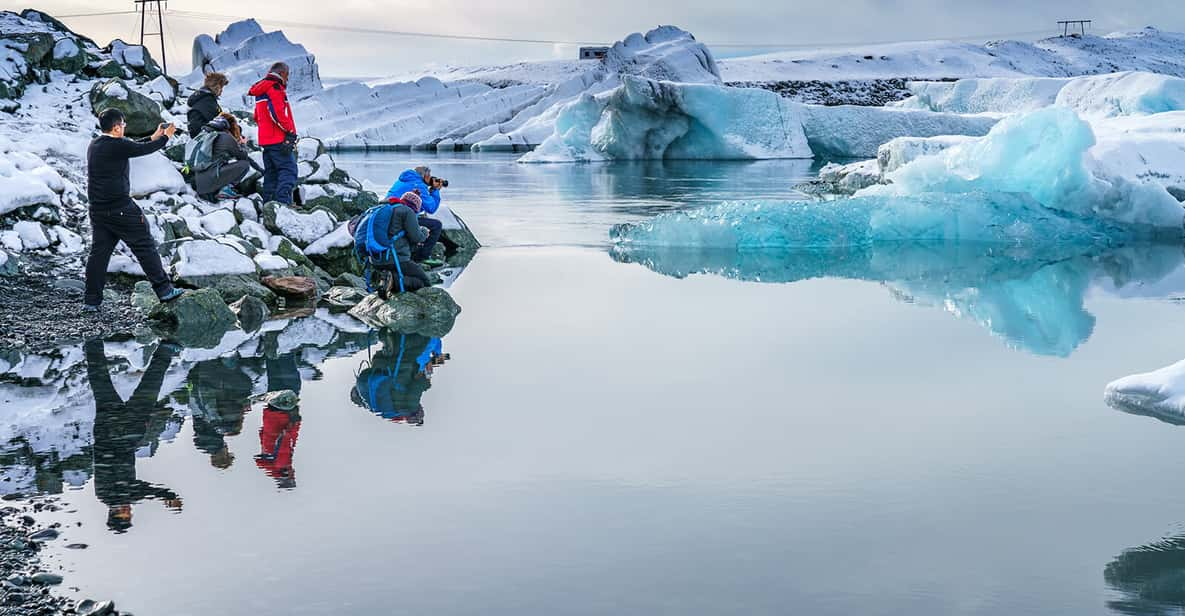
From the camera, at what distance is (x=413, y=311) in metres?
8.70

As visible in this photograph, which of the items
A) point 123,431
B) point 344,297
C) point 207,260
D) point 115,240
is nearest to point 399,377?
point 123,431

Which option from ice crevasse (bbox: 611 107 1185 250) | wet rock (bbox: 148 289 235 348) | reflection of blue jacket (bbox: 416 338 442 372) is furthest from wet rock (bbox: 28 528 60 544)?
ice crevasse (bbox: 611 107 1185 250)

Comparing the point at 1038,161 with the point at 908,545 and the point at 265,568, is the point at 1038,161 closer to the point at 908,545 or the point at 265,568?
the point at 908,545

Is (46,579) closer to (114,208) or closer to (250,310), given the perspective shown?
(114,208)

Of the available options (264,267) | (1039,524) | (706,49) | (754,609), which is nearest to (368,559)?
(754,609)

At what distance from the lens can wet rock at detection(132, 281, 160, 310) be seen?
848 cm

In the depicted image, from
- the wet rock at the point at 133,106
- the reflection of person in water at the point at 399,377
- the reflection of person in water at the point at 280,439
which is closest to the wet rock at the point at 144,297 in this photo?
the reflection of person in water at the point at 399,377

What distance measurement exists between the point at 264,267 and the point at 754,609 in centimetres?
719

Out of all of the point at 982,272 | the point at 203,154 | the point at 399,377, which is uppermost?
the point at 203,154

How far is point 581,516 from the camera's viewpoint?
4.30m

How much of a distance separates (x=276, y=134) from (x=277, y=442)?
613 centimetres

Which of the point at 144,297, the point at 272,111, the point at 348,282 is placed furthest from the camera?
the point at 272,111

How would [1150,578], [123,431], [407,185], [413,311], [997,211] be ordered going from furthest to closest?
[997,211] < [407,185] < [413,311] < [123,431] < [1150,578]

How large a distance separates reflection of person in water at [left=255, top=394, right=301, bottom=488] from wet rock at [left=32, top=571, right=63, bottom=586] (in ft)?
3.62
